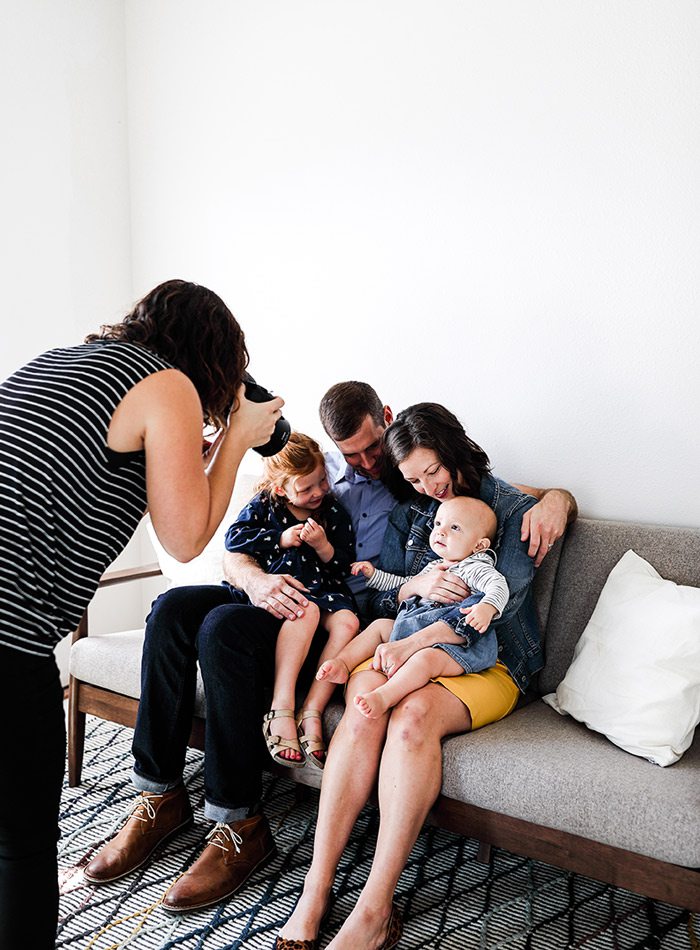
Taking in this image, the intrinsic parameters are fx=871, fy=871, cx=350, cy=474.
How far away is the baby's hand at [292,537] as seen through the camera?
7.63 ft

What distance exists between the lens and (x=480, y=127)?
8.65ft

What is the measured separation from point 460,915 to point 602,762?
502 mm

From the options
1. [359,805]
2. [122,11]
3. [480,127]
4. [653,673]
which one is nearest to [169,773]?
[359,805]

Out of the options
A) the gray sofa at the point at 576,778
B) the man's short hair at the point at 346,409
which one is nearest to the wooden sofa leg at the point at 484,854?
the gray sofa at the point at 576,778

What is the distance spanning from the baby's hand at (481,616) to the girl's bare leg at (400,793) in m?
0.17

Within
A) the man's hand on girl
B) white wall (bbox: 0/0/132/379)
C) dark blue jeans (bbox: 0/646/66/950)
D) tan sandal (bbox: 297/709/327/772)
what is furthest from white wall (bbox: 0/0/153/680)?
dark blue jeans (bbox: 0/646/66/950)

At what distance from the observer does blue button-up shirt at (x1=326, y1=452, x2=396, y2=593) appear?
246cm

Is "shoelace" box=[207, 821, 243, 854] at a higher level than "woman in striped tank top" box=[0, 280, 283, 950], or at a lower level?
lower

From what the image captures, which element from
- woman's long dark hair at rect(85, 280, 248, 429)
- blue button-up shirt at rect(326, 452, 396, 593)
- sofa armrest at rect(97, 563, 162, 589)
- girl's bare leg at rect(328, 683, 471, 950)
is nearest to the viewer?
woman's long dark hair at rect(85, 280, 248, 429)

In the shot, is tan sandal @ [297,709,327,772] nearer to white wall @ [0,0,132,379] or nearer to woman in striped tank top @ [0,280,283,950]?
woman in striped tank top @ [0,280,283,950]

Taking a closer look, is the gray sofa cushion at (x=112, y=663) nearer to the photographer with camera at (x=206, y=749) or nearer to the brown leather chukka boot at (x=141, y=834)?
the photographer with camera at (x=206, y=749)

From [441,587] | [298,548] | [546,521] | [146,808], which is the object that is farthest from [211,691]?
[546,521]

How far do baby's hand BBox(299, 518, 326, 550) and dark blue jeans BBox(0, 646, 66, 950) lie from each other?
3.08 feet

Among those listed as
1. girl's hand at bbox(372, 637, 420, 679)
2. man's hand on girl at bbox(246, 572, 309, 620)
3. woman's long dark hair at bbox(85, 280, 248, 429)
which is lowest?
girl's hand at bbox(372, 637, 420, 679)
